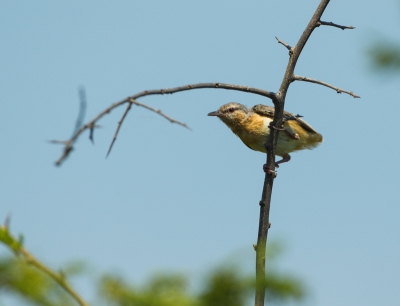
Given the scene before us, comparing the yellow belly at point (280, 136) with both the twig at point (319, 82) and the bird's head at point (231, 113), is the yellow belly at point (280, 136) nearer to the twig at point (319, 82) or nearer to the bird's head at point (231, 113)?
the bird's head at point (231, 113)

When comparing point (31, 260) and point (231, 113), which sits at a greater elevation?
point (231, 113)

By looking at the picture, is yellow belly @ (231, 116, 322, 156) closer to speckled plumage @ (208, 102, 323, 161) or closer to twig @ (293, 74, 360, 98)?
speckled plumage @ (208, 102, 323, 161)

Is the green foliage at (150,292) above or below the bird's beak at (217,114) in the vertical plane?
below

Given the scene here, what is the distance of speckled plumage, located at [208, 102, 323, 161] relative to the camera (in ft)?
30.6

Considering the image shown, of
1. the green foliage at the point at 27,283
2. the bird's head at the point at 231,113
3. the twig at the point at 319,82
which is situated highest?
the bird's head at the point at 231,113

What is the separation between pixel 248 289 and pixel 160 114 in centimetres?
184

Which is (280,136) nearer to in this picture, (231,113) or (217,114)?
(231,113)

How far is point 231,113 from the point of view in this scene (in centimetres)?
981

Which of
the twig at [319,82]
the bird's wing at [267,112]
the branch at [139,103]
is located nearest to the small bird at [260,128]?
the bird's wing at [267,112]

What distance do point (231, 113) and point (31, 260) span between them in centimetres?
836

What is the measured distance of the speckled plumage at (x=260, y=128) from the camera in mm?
9336

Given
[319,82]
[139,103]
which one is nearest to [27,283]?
[139,103]

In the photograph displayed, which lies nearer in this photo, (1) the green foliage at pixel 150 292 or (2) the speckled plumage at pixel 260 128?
(1) the green foliage at pixel 150 292

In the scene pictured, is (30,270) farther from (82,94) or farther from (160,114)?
(160,114)
